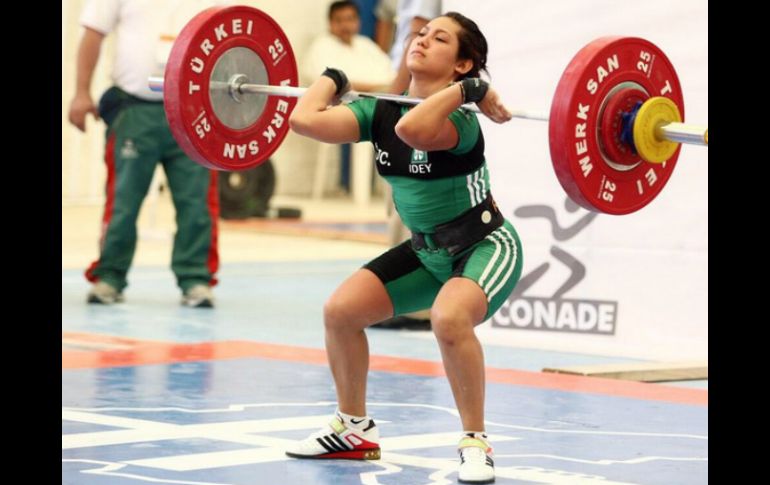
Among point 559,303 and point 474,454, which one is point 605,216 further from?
point 474,454

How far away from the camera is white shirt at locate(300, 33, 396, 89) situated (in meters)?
15.3

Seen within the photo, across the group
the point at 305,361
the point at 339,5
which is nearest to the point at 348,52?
the point at 339,5

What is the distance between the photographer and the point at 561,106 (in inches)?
162

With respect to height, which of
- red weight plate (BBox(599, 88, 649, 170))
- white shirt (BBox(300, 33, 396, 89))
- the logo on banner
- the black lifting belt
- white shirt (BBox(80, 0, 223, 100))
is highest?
white shirt (BBox(300, 33, 396, 89))

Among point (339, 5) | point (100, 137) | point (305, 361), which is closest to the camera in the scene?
point (305, 361)

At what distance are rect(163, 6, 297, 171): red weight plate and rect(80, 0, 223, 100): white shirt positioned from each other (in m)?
2.95

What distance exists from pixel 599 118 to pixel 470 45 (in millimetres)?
473

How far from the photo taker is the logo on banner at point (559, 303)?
6703mm

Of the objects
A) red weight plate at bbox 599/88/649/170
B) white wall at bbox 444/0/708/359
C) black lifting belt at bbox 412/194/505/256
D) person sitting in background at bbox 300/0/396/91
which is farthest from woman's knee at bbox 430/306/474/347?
person sitting in background at bbox 300/0/396/91

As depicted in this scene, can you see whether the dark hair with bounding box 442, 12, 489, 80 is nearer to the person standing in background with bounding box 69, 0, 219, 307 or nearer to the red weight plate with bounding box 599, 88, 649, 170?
the red weight plate with bounding box 599, 88, 649, 170

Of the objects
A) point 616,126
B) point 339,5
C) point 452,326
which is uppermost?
point 339,5

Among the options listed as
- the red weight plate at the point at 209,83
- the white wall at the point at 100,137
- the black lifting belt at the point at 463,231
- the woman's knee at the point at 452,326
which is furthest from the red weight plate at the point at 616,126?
the white wall at the point at 100,137
